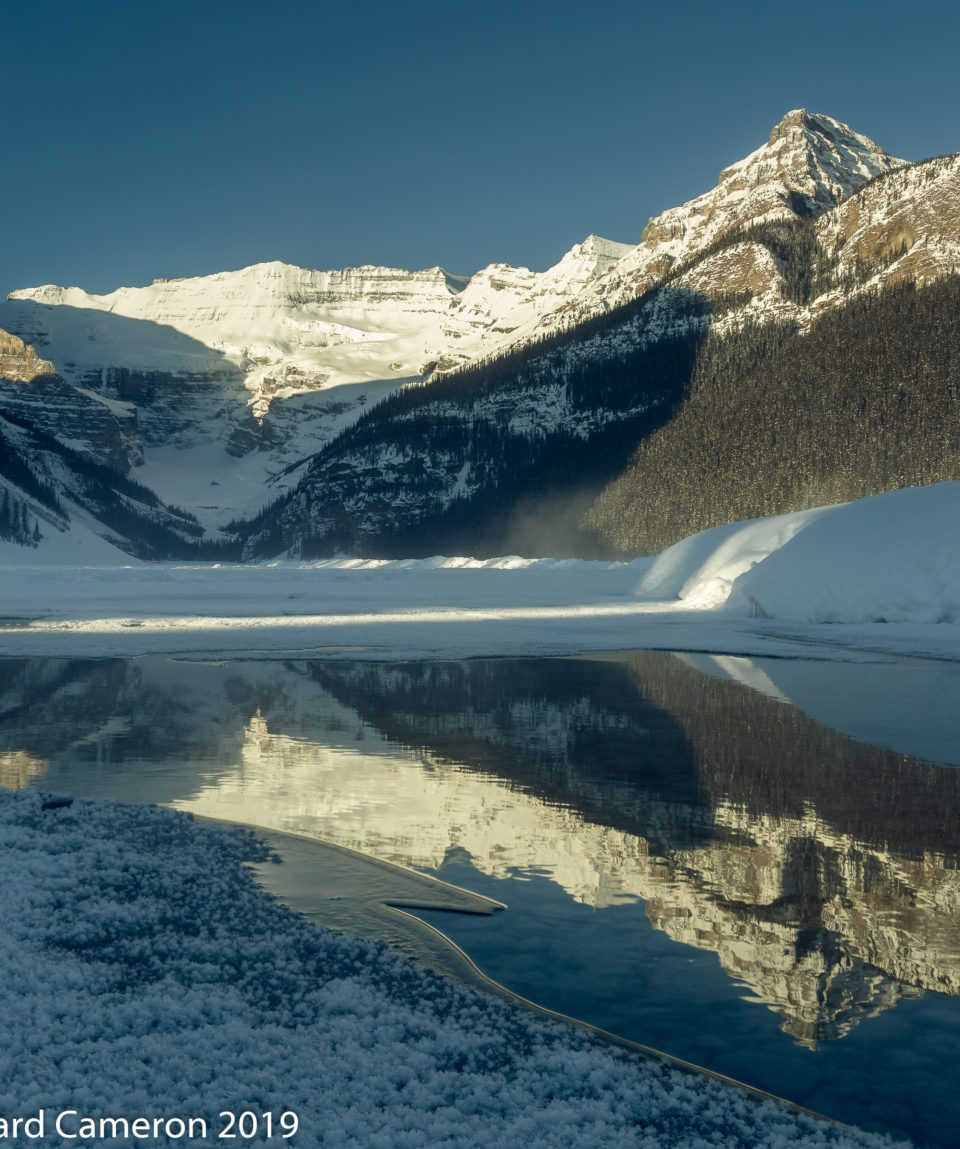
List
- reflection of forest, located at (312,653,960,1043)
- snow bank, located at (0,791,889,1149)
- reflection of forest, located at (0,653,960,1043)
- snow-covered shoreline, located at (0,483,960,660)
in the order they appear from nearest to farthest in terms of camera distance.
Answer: snow bank, located at (0,791,889,1149), reflection of forest, located at (312,653,960,1043), reflection of forest, located at (0,653,960,1043), snow-covered shoreline, located at (0,483,960,660)

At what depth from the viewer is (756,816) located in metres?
7.01

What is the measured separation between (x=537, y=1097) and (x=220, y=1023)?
1359 mm

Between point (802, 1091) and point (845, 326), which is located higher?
point (845, 326)

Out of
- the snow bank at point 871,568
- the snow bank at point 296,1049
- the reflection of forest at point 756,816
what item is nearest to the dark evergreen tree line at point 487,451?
the snow bank at point 871,568

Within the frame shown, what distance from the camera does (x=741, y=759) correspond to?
29.3 ft

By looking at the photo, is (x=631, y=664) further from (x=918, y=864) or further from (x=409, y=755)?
(x=918, y=864)

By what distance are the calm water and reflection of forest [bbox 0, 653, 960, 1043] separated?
3cm

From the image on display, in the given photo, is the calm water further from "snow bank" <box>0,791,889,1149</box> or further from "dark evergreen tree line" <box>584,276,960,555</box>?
"dark evergreen tree line" <box>584,276,960,555</box>

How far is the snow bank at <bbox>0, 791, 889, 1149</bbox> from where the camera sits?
10.6 feet

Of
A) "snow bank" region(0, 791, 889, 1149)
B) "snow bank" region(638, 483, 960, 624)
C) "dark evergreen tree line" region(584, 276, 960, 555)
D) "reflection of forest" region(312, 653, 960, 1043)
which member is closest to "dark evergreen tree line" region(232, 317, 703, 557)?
"dark evergreen tree line" region(584, 276, 960, 555)

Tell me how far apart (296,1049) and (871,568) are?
22.8 metres

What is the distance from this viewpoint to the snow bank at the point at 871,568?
73.7 feet

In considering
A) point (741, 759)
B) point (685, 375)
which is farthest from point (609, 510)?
point (741, 759)

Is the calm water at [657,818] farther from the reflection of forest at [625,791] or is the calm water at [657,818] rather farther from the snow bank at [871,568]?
the snow bank at [871,568]
